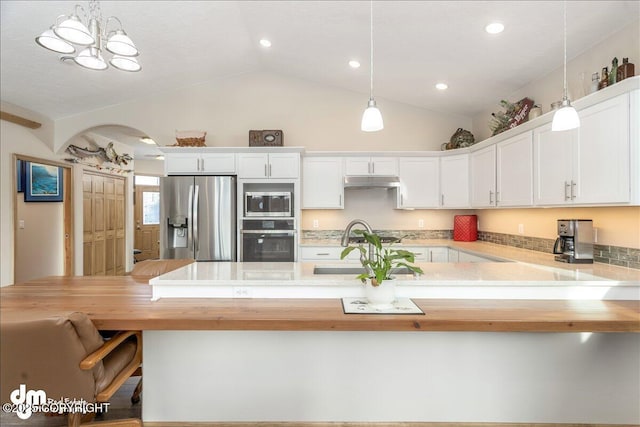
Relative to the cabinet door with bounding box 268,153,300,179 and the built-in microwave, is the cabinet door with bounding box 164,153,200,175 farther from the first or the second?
the cabinet door with bounding box 268,153,300,179

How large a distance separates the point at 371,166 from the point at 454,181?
3.45ft

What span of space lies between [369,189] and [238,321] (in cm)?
336

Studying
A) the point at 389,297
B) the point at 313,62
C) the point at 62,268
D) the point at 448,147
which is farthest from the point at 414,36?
the point at 62,268

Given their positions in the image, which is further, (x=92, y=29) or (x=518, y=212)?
(x=518, y=212)

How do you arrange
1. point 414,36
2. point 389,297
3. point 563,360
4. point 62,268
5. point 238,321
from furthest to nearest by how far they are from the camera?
point 62,268 < point 414,36 < point 563,360 < point 389,297 < point 238,321

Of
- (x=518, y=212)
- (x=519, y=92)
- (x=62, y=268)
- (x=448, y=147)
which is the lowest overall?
(x=62, y=268)

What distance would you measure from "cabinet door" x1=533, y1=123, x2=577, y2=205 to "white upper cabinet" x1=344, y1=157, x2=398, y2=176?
1725 mm

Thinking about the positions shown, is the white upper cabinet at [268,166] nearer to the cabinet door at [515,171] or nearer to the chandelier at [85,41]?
the chandelier at [85,41]

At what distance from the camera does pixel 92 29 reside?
192 cm

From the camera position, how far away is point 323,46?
3625mm

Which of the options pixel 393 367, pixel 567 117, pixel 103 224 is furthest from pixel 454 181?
pixel 103 224

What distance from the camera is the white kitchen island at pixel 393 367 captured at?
6.09 feet

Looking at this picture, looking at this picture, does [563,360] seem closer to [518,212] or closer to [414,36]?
[518,212]

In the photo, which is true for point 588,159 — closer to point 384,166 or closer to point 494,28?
point 494,28
